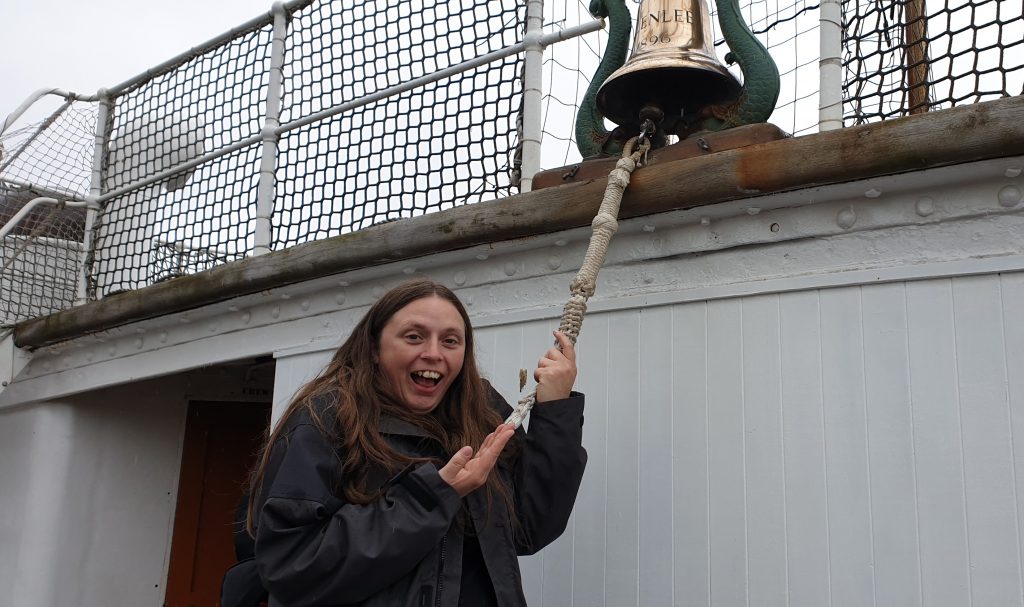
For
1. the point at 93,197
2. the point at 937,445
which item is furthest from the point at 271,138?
the point at 937,445

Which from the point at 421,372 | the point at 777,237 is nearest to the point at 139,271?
the point at 421,372

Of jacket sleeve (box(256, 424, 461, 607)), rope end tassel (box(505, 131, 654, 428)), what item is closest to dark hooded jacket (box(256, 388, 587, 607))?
jacket sleeve (box(256, 424, 461, 607))

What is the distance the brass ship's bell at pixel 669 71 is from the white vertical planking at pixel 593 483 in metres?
0.74

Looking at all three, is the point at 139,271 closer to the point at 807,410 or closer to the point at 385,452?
the point at 385,452

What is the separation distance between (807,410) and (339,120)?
262 cm

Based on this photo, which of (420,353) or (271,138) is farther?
(271,138)

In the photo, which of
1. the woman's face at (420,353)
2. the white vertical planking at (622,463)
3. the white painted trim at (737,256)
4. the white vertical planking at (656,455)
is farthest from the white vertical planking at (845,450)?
the woman's face at (420,353)

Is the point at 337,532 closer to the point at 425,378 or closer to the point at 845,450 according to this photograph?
the point at 425,378

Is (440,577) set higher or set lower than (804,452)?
lower

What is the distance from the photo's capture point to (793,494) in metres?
2.48

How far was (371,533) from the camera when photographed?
1.94 m

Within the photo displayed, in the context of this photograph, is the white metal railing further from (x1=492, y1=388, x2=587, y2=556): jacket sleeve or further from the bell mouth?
(x1=492, y1=388, x2=587, y2=556): jacket sleeve

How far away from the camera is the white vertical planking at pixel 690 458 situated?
2.63 metres

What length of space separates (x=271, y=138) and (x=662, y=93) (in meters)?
2.14
